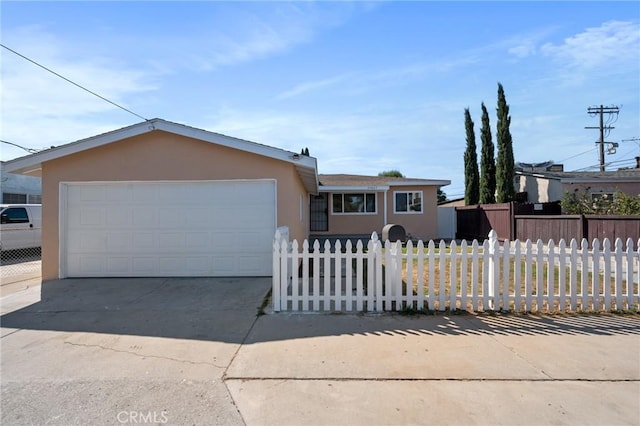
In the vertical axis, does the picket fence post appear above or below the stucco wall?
below

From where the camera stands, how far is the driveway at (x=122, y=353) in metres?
3.11

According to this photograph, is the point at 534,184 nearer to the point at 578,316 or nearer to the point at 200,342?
the point at 578,316

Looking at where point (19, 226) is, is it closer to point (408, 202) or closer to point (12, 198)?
point (12, 198)

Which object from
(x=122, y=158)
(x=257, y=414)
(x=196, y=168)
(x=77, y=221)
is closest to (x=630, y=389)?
(x=257, y=414)

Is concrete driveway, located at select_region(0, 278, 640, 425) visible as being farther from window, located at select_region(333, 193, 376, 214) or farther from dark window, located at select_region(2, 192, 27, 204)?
dark window, located at select_region(2, 192, 27, 204)

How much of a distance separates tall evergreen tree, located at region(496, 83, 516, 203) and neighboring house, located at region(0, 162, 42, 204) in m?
24.6

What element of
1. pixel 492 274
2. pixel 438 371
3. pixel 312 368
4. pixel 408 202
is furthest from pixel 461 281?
pixel 408 202

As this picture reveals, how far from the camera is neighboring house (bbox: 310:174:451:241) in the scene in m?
19.0

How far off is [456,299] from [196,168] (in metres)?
6.11

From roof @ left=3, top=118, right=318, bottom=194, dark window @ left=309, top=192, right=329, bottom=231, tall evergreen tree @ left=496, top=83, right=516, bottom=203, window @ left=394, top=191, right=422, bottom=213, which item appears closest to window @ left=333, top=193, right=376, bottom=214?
dark window @ left=309, top=192, right=329, bottom=231

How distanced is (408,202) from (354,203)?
→ 2.70m

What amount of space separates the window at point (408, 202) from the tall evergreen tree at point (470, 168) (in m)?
9.02

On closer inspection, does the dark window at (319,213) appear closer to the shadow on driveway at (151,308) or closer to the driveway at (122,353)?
the shadow on driveway at (151,308)

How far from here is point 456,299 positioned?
18.8 feet
